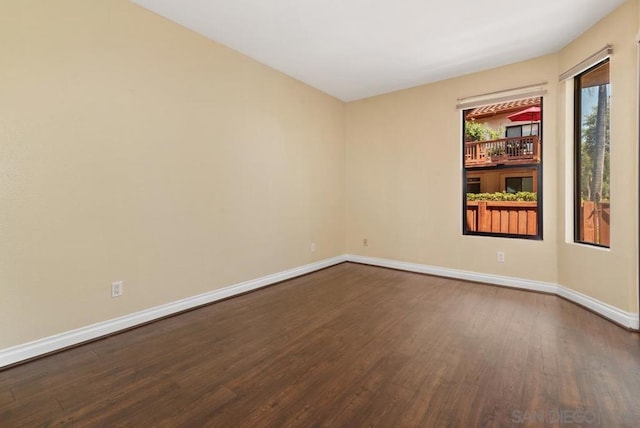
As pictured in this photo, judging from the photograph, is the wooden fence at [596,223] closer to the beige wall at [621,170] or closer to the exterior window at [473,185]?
the beige wall at [621,170]

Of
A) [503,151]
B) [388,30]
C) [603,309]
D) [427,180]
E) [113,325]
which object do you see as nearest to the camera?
[113,325]

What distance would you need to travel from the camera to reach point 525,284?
142 inches

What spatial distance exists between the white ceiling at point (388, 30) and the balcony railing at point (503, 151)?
0.96 m

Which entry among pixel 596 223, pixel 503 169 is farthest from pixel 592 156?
pixel 503 169

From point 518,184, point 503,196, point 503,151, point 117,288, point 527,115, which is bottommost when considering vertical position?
point 117,288

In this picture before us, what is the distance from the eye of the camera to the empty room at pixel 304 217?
1752 mm

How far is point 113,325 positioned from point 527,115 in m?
4.91

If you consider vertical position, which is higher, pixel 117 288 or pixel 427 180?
pixel 427 180

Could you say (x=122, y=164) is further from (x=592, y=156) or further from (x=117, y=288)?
(x=592, y=156)

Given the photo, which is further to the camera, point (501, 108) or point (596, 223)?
point (501, 108)

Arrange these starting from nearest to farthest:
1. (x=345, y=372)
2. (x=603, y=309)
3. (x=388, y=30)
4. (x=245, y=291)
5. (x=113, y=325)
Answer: (x=345, y=372) → (x=113, y=325) → (x=603, y=309) → (x=388, y=30) → (x=245, y=291)

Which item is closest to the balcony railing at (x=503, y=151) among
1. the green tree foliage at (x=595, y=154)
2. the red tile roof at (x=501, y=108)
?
the red tile roof at (x=501, y=108)

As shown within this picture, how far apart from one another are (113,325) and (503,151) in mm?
4606

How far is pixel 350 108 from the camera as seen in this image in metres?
5.14
